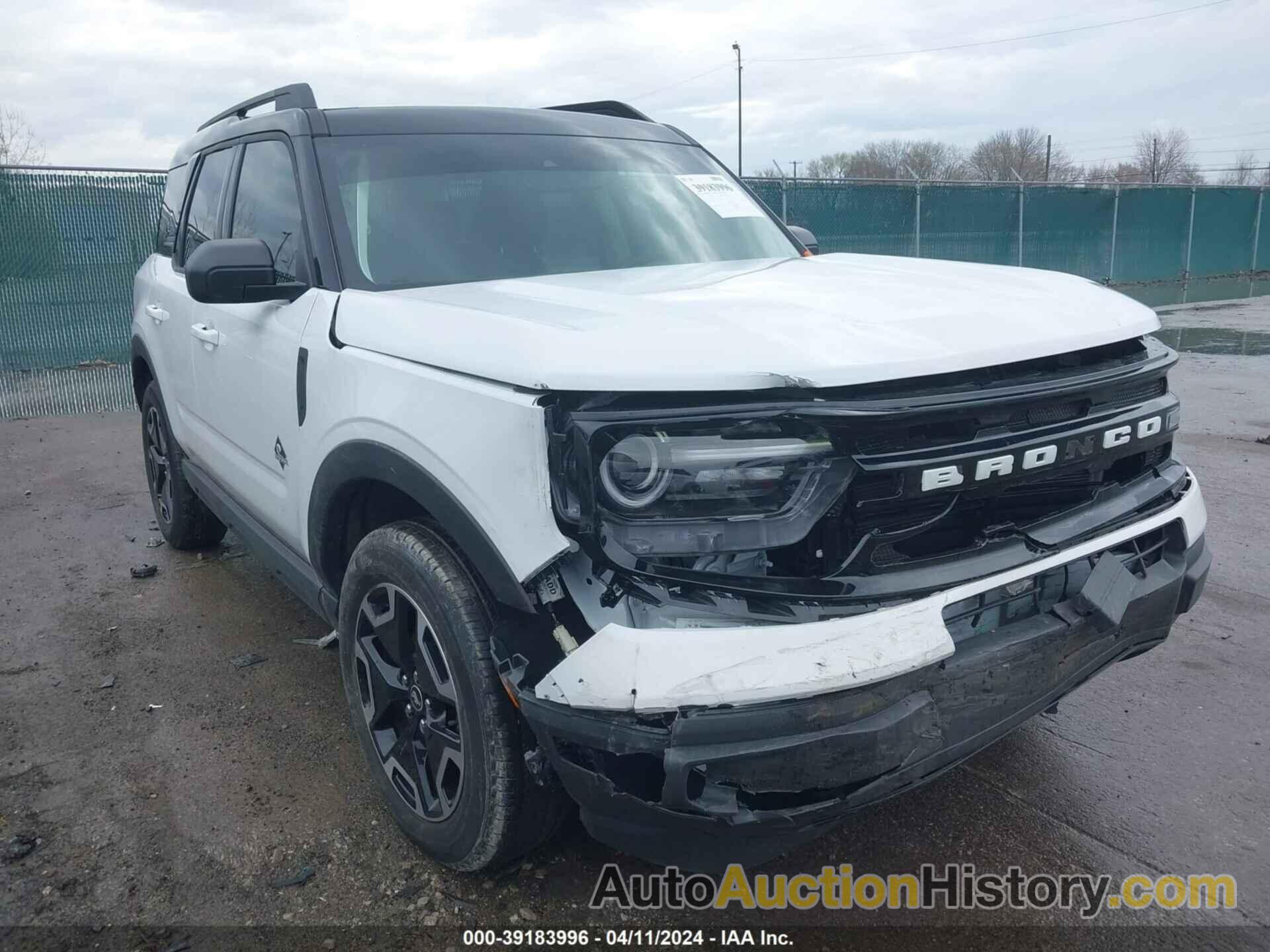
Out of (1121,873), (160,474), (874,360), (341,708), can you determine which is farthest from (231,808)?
(160,474)

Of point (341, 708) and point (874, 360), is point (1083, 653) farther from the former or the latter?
point (341, 708)

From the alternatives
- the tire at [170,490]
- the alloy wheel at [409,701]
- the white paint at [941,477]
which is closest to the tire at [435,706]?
the alloy wheel at [409,701]

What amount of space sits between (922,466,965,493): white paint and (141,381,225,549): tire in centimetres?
383

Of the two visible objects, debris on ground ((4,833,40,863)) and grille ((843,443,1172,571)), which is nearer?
grille ((843,443,1172,571))

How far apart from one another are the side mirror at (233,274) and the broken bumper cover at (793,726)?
1.56 metres

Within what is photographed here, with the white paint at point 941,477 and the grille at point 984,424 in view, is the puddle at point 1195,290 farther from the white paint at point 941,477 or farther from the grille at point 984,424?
the white paint at point 941,477

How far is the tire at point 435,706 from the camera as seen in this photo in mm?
2135

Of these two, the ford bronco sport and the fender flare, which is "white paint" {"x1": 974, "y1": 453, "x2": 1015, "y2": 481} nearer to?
the ford bronco sport

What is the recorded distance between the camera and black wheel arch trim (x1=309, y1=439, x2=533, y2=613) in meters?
2.03

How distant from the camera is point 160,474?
5219 millimetres

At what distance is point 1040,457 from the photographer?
2.04 metres

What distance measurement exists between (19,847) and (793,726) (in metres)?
2.23

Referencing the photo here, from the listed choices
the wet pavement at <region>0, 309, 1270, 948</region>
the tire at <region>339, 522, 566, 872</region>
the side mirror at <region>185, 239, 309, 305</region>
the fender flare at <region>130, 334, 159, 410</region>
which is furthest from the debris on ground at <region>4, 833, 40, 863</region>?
the fender flare at <region>130, 334, 159, 410</region>

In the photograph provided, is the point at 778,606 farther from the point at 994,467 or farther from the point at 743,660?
the point at 994,467
